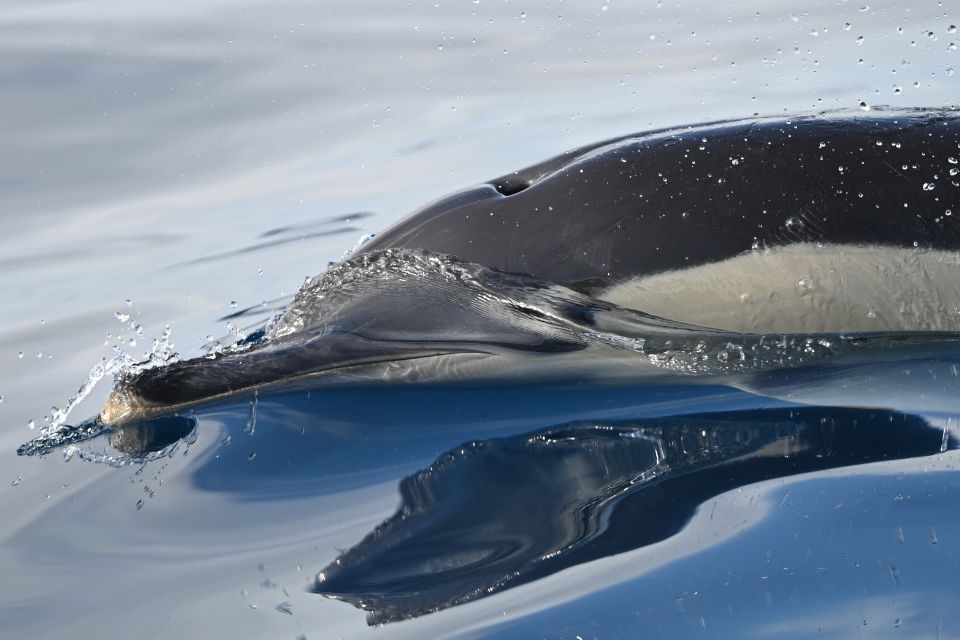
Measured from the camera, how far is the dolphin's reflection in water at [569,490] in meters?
2.98

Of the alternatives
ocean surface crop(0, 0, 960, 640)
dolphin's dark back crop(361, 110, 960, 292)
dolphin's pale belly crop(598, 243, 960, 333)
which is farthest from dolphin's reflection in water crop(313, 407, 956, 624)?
dolphin's dark back crop(361, 110, 960, 292)

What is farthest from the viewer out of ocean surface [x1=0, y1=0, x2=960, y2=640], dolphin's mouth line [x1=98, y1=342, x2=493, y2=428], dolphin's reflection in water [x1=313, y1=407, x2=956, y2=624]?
dolphin's mouth line [x1=98, y1=342, x2=493, y2=428]

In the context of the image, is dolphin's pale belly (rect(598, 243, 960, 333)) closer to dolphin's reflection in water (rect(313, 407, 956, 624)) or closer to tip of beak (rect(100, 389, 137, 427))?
dolphin's reflection in water (rect(313, 407, 956, 624))

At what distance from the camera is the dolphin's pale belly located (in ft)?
13.6

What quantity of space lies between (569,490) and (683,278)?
1116 mm

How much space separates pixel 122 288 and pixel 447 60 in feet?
14.0

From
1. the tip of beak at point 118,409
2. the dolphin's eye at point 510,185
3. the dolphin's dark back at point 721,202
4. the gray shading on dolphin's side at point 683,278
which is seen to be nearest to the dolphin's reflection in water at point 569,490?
the gray shading on dolphin's side at point 683,278

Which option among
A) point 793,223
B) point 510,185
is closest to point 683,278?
point 793,223

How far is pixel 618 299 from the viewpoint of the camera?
4.17 meters

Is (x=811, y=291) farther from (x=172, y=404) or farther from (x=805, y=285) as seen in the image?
(x=172, y=404)

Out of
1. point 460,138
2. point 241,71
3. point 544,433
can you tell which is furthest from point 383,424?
point 241,71

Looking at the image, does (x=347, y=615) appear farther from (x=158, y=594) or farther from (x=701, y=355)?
(x=701, y=355)

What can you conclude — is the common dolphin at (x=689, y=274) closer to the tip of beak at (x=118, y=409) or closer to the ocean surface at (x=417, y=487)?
the tip of beak at (x=118, y=409)

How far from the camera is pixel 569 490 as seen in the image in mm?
3316
